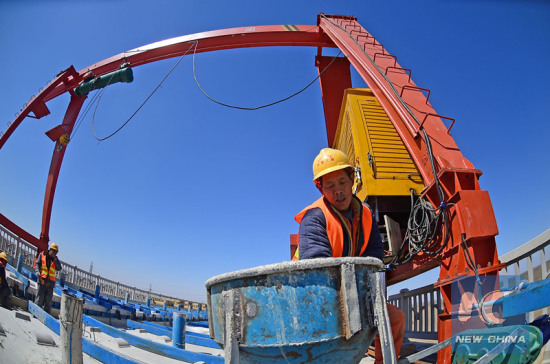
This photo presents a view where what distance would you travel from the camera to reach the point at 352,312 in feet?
3.69

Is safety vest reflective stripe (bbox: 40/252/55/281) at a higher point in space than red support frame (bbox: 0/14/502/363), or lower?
lower

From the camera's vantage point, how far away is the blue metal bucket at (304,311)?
3.70ft

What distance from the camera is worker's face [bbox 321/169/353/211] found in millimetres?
1893

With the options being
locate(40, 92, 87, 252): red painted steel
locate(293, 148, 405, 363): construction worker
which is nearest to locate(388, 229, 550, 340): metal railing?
locate(293, 148, 405, 363): construction worker

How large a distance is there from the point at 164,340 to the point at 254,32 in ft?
27.2

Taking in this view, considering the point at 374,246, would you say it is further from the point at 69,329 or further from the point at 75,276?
the point at 75,276

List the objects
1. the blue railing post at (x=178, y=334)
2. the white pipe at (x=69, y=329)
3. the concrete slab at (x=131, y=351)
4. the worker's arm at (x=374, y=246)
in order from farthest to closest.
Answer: the blue railing post at (x=178, y=334)
the concrete slab at (x=131, y=351)
the white pipe at (x=69, y=329)
the worker's arm at (x=374, y=246)

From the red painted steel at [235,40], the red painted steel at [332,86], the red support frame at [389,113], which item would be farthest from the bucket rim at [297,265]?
the red painted steel at [235,40]

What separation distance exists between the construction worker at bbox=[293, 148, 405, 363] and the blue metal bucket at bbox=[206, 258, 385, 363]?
1.41 feet

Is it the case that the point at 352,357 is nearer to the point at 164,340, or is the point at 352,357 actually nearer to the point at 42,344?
the point at 42,344

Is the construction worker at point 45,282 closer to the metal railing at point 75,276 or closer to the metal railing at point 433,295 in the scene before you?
the metal railing at point 75,276

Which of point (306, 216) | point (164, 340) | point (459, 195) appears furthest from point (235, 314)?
point (164, 340)

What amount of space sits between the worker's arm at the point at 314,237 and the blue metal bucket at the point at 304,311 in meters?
0.42

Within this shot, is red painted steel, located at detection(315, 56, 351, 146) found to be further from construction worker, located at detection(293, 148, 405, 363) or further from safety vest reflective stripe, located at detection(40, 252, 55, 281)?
safety vest reflective stripe, located at detection(40, 252, 55, 281)
